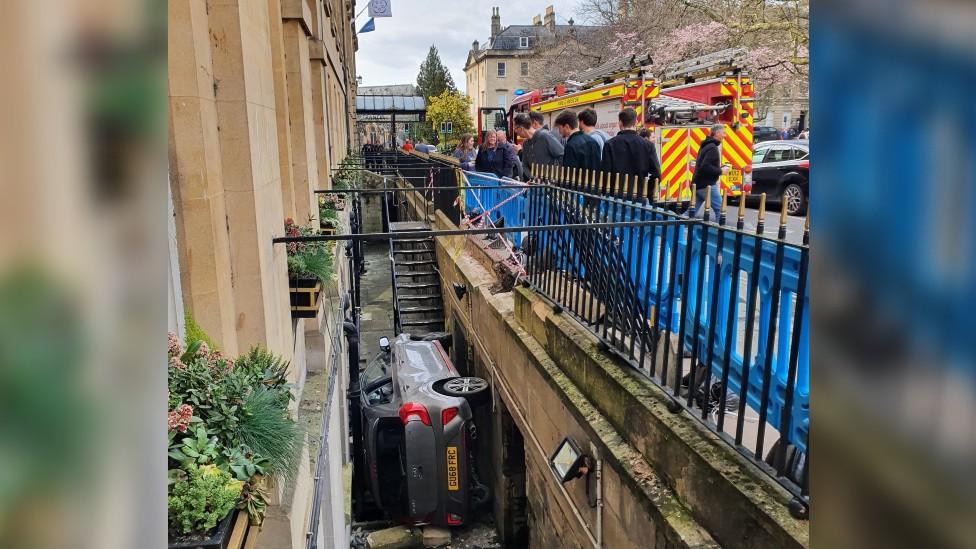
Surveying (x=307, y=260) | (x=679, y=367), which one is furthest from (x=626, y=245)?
(x=307, y=260)

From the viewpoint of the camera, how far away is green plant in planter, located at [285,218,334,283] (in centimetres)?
552

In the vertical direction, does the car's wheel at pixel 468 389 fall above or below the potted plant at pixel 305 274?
below

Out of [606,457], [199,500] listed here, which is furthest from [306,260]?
[199,500]

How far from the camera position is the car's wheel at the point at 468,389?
9.27 meters

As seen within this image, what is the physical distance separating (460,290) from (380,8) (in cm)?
1690

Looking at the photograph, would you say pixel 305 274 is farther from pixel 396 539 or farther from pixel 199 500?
pixel 396 539

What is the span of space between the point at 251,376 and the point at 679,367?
8.84ft

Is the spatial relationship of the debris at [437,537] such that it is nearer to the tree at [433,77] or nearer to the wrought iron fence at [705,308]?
the wrought iron fence at [705,308]

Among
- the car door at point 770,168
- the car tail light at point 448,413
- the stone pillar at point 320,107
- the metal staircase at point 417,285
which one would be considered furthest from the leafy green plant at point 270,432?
the car door at point 770,168

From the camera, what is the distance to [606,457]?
485cm

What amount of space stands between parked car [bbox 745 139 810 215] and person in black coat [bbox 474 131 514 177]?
26.3ft
